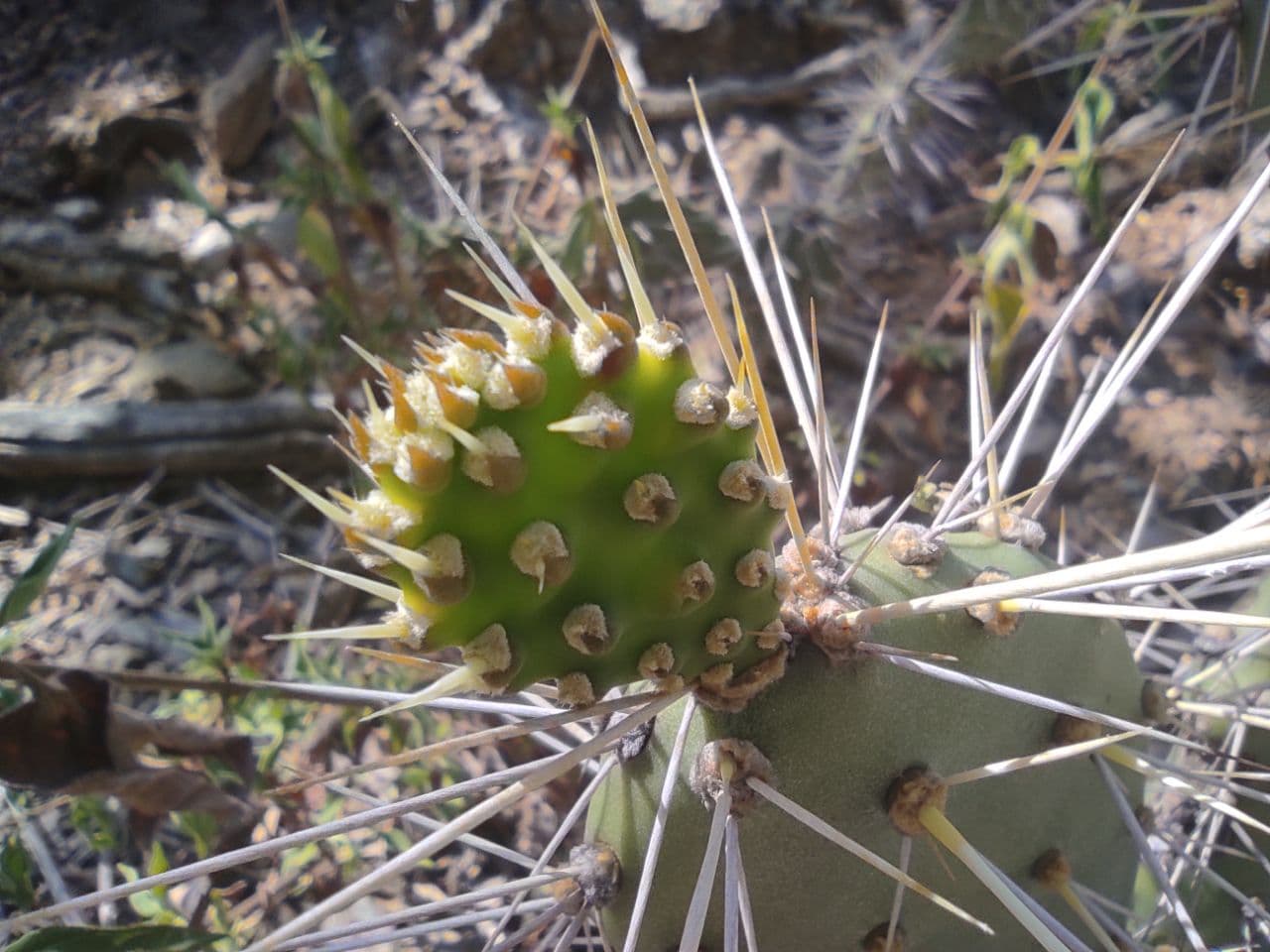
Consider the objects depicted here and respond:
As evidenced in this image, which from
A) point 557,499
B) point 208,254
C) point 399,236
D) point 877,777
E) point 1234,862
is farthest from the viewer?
point 208,254

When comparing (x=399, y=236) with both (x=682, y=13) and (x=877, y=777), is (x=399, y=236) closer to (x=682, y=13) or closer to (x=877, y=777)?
(x=682, y=13)

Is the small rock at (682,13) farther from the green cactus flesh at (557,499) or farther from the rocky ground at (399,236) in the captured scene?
the green cactus flesh at (557,499)

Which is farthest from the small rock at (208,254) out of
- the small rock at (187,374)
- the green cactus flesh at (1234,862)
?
the green cactus flesh at (1234,862)

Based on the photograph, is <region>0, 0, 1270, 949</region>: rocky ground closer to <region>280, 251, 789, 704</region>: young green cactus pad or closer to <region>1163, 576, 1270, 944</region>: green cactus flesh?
<region>1163, 576, 1270, 944</region>: green cactus flesh

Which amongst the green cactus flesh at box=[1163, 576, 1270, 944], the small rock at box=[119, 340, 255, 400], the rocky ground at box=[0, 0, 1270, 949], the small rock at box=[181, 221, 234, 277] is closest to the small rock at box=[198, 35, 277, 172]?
the rocky ground at box=[0, 0, 1270, 949]

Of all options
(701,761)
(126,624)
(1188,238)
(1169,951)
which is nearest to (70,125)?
(126,624)

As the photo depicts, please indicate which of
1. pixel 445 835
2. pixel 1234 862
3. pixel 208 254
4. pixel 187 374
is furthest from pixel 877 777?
pixel 208 254

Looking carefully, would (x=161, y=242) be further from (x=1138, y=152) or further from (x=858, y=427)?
(x=1138, y=152)
